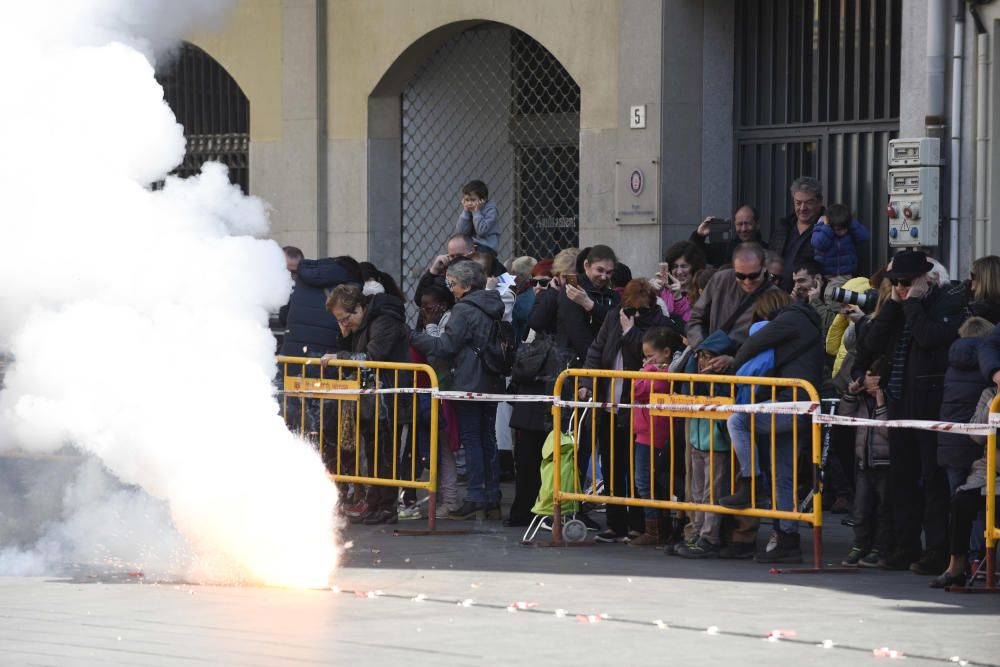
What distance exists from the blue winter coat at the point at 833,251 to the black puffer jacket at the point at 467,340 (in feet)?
8.48

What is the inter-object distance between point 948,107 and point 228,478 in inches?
269

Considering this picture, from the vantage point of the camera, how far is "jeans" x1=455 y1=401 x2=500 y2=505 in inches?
555

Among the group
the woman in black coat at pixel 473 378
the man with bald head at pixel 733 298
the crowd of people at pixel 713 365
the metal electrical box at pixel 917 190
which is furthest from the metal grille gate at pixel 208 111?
the man with bald head at pixel 733 298

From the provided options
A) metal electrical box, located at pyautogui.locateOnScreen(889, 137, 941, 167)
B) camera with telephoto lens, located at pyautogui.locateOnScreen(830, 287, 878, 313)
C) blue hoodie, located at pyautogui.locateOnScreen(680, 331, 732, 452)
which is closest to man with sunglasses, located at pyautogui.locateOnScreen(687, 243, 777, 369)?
blue hoodie, located at pyautogui.locateOnScreen(680, 331, 732, 452)

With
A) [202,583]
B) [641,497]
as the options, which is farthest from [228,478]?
[641,497]

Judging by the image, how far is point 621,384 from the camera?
13.1 meters

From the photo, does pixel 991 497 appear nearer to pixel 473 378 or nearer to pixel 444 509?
pixel 473 378

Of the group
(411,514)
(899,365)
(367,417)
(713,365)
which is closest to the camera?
(899,365)

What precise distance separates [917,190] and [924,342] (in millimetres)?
3602

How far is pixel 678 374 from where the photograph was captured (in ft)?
40.5

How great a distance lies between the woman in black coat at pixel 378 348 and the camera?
14.2m

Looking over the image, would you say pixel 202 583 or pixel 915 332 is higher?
pixel 915 332

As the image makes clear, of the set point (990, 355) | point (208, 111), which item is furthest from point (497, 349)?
point (208, 111)

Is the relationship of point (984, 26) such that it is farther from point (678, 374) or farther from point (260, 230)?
point (260, 230)
